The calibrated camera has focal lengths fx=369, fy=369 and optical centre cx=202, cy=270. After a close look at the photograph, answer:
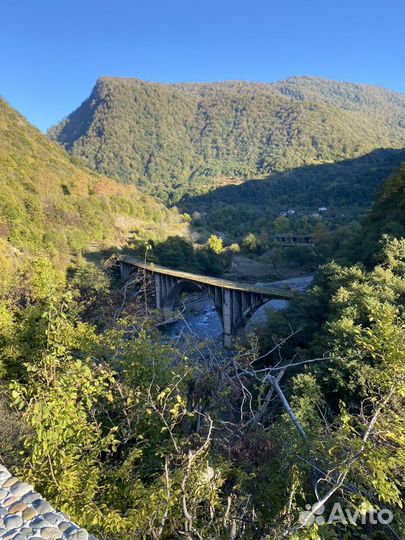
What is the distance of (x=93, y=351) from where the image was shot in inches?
328

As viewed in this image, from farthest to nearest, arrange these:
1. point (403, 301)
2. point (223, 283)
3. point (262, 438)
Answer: point (223, 283) < point (403, 301) < point (262, 438)

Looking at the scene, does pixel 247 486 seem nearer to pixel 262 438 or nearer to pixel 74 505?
pixel 262 438

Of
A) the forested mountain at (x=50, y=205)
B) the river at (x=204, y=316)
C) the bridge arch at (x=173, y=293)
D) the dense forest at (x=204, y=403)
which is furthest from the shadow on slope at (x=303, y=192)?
the dense forest at (x=204, y=403)

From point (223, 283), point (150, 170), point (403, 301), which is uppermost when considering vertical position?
point (150, 170)

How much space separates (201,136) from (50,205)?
156 metres

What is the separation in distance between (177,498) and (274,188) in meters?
111

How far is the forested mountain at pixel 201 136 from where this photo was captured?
146500 millimetres

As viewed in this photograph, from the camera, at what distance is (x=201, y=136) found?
18412 cm

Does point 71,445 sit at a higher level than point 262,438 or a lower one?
higher

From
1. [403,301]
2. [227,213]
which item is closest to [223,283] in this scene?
[403,301]

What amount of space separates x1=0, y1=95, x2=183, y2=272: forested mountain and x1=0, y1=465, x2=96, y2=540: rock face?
22510 mm

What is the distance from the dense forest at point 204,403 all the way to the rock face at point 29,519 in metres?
0.46

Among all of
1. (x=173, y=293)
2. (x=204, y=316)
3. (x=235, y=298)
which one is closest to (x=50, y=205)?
(x=173, y=293)

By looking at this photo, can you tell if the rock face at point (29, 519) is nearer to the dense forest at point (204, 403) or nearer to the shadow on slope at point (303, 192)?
the dense forest at point (204, 403)
